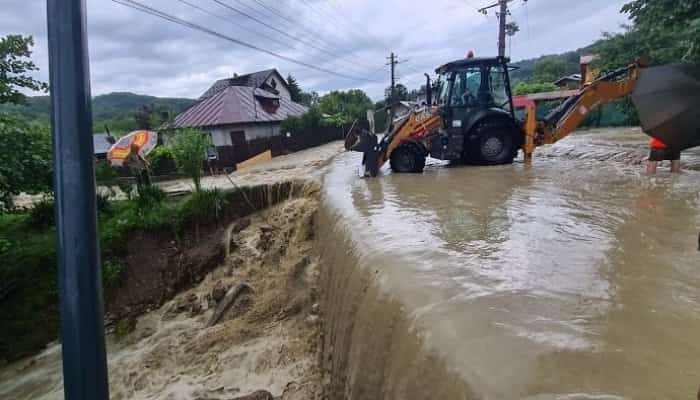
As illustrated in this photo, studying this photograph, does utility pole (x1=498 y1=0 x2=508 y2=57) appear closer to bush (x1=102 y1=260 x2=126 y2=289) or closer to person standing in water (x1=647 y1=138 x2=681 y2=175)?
person standing in water (x1=647 y1=138 x2=681 y2=175)

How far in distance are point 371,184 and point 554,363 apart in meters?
6.56

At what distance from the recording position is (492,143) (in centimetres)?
1015

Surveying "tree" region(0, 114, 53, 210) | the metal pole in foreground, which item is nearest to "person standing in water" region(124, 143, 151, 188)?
"tree" region(0, 114, 53, 210)

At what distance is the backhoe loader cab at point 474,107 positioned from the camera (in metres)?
9.62

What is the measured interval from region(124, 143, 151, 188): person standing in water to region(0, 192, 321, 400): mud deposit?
257cm

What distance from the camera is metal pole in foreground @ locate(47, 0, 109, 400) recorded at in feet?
4.72

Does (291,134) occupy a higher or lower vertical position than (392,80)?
lower

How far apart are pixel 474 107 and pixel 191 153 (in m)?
7.02

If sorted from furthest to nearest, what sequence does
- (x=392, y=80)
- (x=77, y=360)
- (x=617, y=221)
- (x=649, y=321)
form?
(x=392, y=80) → (x=617, y=221) → (x=649, y=321) → (x=77, y=360)

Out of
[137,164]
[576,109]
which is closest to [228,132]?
[137,164]

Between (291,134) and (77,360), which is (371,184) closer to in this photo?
(77,360)

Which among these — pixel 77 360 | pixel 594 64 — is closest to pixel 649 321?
pixel 77 360

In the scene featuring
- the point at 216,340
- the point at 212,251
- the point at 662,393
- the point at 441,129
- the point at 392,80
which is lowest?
the point at 216,340

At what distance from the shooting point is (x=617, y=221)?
4566 mm
